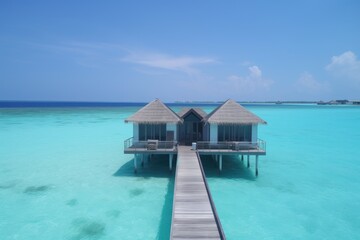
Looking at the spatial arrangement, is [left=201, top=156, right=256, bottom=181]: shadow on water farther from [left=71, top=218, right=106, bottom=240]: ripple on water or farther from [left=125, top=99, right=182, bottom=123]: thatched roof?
[left=71, top=218, right=106, bottom=240]: ripple on water

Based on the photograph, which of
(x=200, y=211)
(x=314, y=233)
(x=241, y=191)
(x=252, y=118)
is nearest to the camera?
(x=200, y=211)

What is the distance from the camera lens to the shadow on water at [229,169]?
17.2 m

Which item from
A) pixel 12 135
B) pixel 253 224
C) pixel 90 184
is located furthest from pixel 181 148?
pixel 12 135

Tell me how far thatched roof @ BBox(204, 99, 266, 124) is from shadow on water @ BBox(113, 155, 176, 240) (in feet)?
16.8

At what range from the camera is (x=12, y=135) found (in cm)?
3356

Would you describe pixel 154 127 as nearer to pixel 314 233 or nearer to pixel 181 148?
pixel 181 148

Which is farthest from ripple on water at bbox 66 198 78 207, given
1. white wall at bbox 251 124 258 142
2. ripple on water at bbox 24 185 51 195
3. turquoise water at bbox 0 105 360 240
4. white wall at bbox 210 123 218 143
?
white wall at bbox 251 124 258 142

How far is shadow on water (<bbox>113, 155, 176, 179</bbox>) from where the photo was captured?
1735 cm

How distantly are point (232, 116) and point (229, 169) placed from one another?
445 centimetres

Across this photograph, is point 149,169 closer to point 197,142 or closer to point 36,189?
point 197,142

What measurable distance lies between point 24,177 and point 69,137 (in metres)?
16.6

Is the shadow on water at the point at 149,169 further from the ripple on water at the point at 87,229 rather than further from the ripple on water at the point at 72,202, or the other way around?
the ripple on water at the point at 87,229

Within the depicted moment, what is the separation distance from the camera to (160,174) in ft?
57.1

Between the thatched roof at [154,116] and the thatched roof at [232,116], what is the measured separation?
2664 mm
